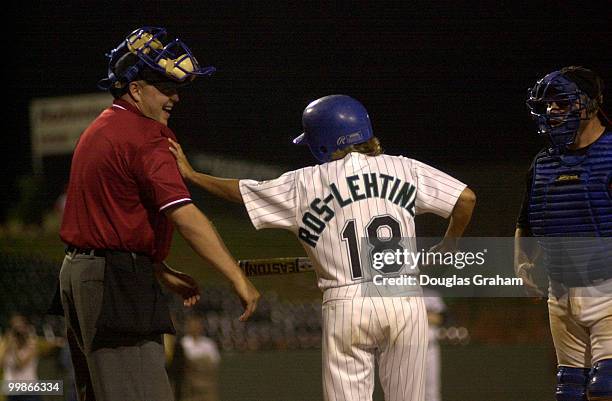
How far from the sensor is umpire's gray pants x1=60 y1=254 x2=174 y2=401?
2.73 meters

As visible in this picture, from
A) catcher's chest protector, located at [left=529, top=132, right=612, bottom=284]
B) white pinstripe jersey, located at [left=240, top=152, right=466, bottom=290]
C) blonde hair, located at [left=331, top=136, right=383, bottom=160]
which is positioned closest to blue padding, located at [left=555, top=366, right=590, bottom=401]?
catcher's chest protector, located at [left=529, top=132, right=612, bottom=284]

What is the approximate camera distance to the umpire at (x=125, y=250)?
2744 millimetres

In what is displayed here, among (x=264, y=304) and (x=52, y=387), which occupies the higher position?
(x=264, y=304)

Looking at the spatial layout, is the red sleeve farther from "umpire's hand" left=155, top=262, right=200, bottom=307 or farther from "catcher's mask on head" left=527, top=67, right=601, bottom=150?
"catcher's mask on head" left=527, top=67, right=601, bottom=150

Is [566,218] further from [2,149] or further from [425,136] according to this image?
[2,149]

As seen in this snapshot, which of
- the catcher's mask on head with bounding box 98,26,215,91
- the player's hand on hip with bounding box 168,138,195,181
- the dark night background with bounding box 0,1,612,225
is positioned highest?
the dark night background with bounding box 0,1,612,225

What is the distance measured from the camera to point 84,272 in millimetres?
2781

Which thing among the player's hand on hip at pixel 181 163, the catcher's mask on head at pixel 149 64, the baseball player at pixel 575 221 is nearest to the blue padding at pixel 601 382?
the baseball player at pixel 575 221

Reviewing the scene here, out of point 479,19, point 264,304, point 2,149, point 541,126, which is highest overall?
point 479,19

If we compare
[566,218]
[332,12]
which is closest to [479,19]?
[332,12]

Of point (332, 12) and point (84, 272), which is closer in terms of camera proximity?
point (84, 272)

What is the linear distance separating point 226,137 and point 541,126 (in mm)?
2760

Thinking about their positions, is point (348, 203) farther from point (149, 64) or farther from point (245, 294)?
point (149, 64)

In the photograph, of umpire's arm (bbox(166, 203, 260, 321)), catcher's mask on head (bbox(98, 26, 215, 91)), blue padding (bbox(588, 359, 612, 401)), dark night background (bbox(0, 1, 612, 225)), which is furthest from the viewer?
dark night background (bbox(0, 1, 612, 225))
